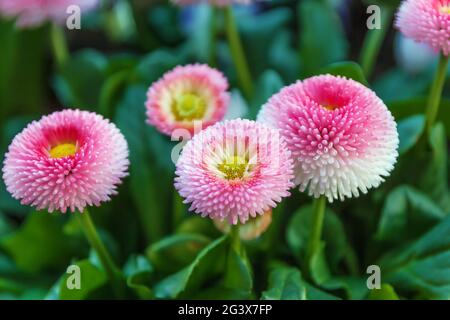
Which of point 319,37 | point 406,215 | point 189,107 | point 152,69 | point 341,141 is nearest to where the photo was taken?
point 341,141

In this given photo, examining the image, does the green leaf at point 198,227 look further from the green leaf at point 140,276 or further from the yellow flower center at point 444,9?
the yellow flower center at point 444,9

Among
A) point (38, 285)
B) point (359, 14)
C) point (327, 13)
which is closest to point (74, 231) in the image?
point (38, 285)

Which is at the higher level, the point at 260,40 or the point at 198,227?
the point at 260,40

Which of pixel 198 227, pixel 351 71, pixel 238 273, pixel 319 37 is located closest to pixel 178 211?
pixel 198 227

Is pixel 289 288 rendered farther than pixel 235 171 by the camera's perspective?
Yes

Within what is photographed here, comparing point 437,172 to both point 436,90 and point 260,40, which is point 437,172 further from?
point 260,40

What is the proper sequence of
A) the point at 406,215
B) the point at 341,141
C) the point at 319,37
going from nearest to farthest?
the point at 341,141 → the point at 406,215 → the point at 319,37
